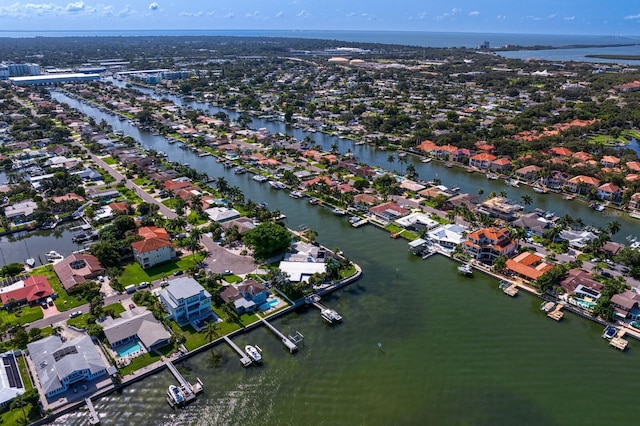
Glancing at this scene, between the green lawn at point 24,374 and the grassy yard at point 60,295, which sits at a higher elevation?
the grassy yard at point 60,295

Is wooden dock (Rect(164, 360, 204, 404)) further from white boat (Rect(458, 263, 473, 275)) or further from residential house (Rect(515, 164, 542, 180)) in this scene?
residential house (Rect(515, 164, 542, 180))

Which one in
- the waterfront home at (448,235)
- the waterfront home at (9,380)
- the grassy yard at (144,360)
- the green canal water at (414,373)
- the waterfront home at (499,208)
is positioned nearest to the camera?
the waterfront home at (9,380)

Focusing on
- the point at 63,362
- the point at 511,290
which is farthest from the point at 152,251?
the point at 511,290

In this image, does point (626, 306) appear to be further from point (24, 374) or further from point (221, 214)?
point (24, 374)

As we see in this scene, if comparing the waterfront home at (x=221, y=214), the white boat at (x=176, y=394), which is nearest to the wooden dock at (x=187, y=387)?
the white boat at (x=176, y=394)

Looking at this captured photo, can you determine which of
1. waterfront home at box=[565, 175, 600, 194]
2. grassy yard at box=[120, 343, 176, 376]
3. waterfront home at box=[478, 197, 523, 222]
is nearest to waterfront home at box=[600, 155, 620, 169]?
waterfront home at box=[565, 175, 600, 194]

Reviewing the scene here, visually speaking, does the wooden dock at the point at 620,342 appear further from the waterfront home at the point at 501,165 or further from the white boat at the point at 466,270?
the waterfront home at the point at 501,165
